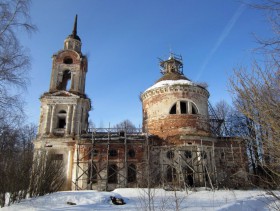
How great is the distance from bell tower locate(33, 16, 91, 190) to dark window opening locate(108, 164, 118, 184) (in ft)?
9.30

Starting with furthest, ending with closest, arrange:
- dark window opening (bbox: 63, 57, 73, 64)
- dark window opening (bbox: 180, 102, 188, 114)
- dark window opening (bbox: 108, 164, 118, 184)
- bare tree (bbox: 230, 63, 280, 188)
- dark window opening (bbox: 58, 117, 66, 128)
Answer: dark window opening (bbox: 63, 57, 73, 64)
dark window opening (bbox: 58, 117, 66, 128)
dark window opening (bbox: 180, 102, 188, 114)
dark window opening (bbox: 108, 164, 118, 184)
bare tree (bbox: 230, 63, 280, 188)

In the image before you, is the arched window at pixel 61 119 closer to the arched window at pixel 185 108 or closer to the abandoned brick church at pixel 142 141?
the abandoned brick church at pixel 142 141

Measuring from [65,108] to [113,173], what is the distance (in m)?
6.71

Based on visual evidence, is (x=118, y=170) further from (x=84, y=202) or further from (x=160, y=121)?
(x=84, y=202)

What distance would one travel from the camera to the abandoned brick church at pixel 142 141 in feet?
61.4

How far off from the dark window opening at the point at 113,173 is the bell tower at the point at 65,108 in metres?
2.83

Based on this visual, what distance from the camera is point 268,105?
4672 millimetres

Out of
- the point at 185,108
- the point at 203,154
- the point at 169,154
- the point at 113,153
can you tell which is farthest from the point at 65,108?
the point at 203,154

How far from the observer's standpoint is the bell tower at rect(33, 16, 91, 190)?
20.2 meters

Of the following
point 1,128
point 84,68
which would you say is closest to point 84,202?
point 1,128

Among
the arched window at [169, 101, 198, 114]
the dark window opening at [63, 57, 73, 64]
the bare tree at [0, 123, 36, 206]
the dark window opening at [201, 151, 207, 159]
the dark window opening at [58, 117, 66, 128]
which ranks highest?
the dark window opening at [63, 57, 73, 64]

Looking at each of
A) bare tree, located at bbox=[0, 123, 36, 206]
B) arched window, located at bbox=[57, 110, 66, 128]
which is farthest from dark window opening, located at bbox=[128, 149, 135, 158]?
bare tree, located at bbox=[0, 123, 36, 206]

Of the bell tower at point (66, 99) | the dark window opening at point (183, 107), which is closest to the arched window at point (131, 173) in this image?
the bell tower at point (66, 99)

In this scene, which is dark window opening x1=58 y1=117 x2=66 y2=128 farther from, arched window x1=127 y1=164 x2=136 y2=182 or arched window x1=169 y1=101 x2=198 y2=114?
arched window x1=169 y1=101 x2=198 y2=114
